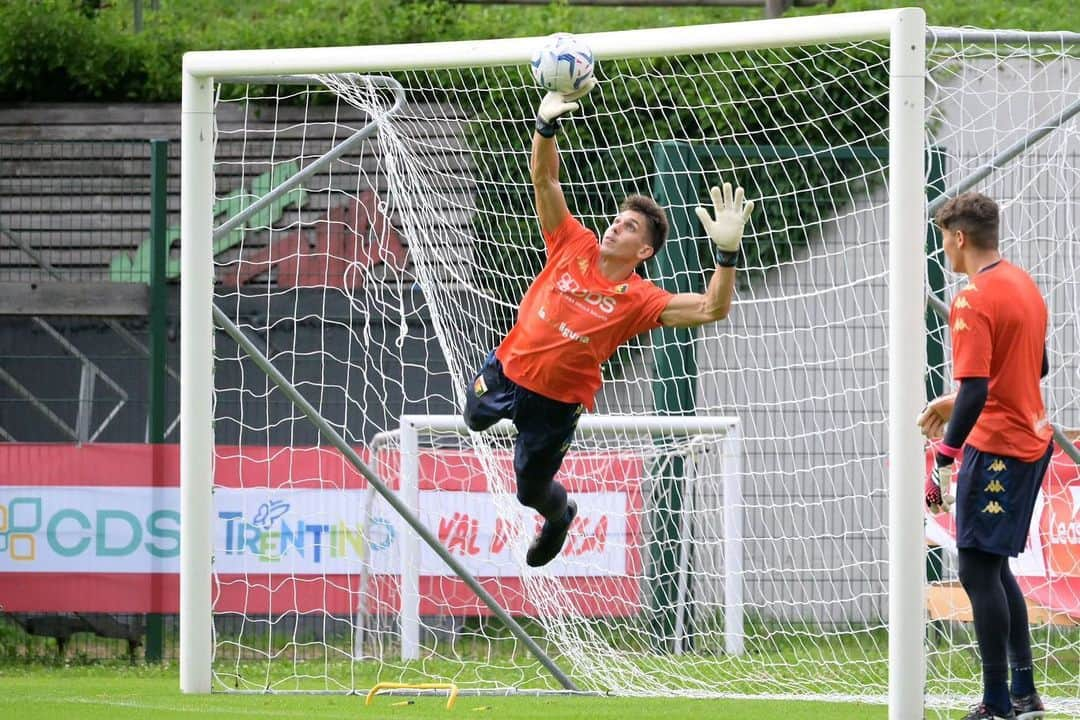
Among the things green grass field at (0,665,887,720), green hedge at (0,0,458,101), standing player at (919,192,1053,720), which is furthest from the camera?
green hedge at (0,0,458,101)

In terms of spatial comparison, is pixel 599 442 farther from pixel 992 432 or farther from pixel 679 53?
pixel 992 432

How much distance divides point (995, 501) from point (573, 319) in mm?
1956

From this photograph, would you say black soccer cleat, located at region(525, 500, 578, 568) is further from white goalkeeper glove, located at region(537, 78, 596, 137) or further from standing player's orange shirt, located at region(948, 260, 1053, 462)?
standing player's orange shirt, located at region(948, 260, 1053, 462)

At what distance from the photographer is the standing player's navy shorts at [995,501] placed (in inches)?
229

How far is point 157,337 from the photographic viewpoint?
32.4ft

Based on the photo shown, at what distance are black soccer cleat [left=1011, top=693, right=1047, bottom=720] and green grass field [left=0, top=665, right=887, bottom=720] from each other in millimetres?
862

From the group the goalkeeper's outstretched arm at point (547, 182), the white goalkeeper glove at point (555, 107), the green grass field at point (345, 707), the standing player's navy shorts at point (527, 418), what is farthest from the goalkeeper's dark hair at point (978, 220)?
the green grass field at point (345, 707)

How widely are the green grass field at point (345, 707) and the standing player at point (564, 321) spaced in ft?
3.80

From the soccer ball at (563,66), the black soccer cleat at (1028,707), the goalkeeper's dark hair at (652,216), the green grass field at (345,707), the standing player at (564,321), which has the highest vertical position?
the soccer ball at (563,66)

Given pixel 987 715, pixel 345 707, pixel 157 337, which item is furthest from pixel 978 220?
pixel 157 337

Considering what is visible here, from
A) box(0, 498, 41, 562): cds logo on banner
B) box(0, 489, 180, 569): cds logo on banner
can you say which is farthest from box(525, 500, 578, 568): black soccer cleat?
box(0, 498, 41, 562): cds logo on banner

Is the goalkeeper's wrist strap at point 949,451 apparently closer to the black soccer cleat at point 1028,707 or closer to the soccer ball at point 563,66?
the black soccer cleat at point 1028,707

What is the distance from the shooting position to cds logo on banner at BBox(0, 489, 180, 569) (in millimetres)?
9625

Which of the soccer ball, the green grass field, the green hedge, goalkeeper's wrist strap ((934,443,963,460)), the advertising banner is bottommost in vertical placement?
the green grass field
